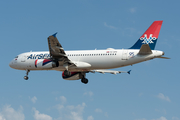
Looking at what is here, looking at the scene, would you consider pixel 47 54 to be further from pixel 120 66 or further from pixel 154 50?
pixel 154 50

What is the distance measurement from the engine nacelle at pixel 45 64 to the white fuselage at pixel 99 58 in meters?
0.91

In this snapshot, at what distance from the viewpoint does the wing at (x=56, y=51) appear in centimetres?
3441

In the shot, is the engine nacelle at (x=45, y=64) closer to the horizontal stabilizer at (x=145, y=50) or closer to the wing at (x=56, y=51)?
the wing at (x=56, y=51)

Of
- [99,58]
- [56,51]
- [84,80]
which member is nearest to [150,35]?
[99,58]

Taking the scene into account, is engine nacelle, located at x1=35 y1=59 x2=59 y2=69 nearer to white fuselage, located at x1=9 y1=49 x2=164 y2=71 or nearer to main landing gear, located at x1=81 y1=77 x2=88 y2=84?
white fuselage, located at x1=9 y1=49 x2=164 y2=71

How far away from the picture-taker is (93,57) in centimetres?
3734

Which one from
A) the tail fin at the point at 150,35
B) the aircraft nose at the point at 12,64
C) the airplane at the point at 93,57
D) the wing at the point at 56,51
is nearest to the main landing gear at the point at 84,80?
the airplane at the point at 93,57

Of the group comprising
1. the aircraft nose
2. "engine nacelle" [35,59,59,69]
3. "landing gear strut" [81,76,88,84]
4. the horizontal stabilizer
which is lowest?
"landing gear strut" [81,76,88,84]

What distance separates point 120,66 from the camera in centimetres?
3691

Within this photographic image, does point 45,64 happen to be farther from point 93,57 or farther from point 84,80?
point 84,80

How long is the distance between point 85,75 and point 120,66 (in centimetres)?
813

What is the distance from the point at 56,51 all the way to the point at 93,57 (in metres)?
4.68

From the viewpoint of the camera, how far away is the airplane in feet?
116

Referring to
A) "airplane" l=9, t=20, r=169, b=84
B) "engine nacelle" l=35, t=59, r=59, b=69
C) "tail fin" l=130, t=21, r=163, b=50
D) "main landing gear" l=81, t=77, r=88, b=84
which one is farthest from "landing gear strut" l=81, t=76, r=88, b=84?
"tail fin" l=130, t=21, r=163, b=50
